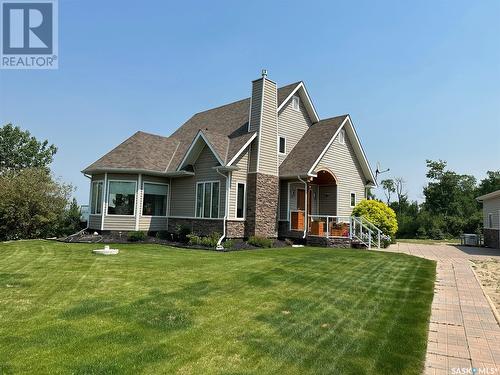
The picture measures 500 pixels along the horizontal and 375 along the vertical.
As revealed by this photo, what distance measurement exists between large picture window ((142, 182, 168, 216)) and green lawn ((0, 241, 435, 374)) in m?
9.51

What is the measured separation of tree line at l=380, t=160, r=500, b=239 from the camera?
36.6m

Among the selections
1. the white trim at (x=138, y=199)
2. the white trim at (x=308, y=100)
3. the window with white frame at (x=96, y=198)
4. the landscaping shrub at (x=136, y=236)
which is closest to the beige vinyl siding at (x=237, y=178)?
the white trim at (x=308, y=100)

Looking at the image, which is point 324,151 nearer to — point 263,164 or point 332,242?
point 263,164

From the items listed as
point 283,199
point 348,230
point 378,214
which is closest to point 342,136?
point 378,214

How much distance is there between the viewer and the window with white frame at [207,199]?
18.5m

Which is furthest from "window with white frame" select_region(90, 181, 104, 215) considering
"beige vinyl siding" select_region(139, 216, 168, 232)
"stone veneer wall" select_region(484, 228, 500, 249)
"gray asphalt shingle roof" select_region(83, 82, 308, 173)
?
"stone veneer wall" select_region(484, 228, 500, 249)

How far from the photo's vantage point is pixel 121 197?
19734 millimetres

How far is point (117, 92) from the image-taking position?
19.7 m

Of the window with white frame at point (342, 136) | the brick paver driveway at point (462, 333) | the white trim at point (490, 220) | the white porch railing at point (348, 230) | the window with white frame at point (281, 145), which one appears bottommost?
the brick paver driveway at point (462, 333)

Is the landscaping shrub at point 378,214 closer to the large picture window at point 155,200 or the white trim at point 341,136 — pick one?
the white trim at point 341,136

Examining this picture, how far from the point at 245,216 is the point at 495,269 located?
34.3 ft

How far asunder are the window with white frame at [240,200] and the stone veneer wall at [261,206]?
0.82ft

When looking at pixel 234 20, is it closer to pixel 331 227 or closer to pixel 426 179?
pixel 331 227

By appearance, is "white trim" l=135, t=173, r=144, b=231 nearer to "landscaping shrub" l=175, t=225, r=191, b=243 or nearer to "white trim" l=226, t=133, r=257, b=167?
"landscaping shrub" l=175, t=225, r=191, b=243
